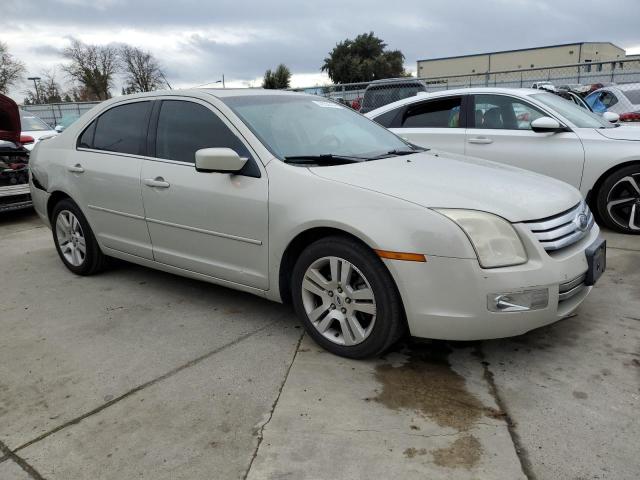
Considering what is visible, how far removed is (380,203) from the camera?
283 cm

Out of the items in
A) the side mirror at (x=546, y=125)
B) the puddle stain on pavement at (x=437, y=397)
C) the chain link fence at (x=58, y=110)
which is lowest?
the puddle stain on pavement at (x=437, y=397)

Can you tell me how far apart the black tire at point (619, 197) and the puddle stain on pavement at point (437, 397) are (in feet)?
10.9

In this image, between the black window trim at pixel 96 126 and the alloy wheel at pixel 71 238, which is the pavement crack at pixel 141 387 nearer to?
A: the black window trim at pixel 96 126

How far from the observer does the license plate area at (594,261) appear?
2.99 metres

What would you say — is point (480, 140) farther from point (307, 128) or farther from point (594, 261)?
point (594, 261)

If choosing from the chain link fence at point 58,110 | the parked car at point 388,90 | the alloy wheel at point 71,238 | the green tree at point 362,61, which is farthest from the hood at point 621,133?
the green tree at point 362,61

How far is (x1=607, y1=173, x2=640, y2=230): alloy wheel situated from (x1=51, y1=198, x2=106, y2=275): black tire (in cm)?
501

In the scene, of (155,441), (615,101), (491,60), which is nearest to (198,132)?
(155,441)

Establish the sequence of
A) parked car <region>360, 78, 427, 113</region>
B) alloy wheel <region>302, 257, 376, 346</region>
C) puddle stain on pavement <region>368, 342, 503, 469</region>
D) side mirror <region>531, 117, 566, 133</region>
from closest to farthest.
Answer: puddle stain on pavement <region>368, 342, 503, 469</region> → alloy wheel <region>302, 257, 376, 346</region> → side mirror <region>531, 117, 566, 133</region> → parked car <region>360, 78, 427, 113</region>

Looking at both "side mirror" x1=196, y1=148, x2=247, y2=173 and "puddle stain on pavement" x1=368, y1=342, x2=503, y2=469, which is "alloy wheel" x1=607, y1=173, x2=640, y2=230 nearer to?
"puddle stain on pavement" x1=368, y1=342, x2=503, y2=469

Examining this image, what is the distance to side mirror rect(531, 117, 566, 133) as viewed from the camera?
17.9ft

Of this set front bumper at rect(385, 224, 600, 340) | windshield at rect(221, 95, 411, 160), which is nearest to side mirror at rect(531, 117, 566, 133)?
windshield at rect(221, 95, 411, 160)

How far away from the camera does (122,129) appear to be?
4.30 m

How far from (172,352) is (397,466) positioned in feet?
5.52
